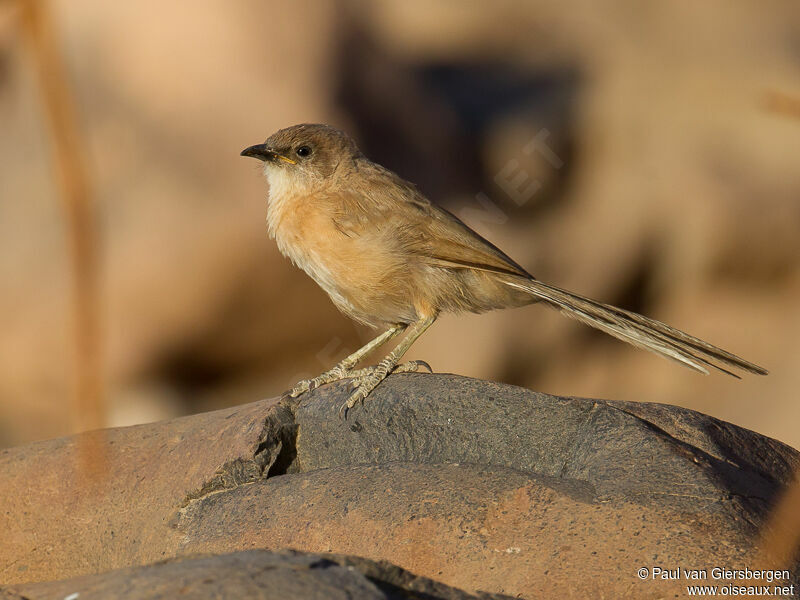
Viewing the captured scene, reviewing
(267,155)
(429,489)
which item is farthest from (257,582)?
(267,155)

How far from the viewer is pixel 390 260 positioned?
16.2ft

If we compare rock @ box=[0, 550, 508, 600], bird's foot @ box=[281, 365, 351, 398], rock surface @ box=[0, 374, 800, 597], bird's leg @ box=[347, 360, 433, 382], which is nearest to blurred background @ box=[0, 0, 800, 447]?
bird's foot @ box=[281, 365, 351, 398]

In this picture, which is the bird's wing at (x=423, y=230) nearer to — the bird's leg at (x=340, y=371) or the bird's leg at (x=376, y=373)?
the bird's leg at (x=376, y=373)

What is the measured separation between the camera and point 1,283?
26.3ft

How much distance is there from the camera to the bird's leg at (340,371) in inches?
189

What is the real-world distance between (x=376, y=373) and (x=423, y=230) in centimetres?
92

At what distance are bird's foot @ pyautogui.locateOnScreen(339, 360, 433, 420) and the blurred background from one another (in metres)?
3.28

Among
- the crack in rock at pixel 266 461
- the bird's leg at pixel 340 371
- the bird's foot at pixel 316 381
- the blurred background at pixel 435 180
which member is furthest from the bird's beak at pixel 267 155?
the blurred background at pixel 435 180

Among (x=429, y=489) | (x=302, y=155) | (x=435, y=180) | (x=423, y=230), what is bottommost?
(x=429, y=489)

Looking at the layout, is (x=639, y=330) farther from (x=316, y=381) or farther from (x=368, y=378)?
(x=316, y=381)

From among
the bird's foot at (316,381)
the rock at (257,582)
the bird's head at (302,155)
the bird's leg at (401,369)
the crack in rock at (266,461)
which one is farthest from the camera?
the bird's head at (302,155)

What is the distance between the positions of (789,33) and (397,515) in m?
8.31

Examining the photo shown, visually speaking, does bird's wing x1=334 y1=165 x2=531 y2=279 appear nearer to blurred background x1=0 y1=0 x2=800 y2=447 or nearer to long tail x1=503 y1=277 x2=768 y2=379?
long tail x1=503 y1=277 x2=768 y2=379

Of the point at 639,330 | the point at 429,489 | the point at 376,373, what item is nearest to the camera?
the point at 429,489
